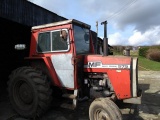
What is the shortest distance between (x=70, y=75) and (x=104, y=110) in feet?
4.56

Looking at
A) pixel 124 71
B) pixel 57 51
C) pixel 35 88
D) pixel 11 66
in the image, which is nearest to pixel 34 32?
pixel 57 51

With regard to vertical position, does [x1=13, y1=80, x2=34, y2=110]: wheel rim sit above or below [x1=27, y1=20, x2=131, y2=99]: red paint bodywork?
below

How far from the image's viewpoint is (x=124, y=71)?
18.4ft

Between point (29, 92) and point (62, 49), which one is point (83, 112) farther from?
point (62, 49)

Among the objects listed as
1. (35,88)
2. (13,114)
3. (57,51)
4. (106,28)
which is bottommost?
(13,114)

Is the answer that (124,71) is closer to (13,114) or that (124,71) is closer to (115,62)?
(115,62)

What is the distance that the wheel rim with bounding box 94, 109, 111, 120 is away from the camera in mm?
5307

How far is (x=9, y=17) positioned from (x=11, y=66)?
177 inches

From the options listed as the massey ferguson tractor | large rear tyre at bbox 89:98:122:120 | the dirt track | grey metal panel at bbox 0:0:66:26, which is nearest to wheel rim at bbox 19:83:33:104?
the massey ferguson tractor

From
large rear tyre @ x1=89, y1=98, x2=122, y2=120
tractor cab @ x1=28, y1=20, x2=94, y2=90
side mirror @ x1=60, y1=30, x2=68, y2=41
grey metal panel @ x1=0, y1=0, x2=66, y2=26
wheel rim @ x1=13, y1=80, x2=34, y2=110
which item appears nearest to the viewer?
large rear tyre @ x1=89, y1=98, x2=122, y2=120

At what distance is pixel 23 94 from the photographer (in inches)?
260

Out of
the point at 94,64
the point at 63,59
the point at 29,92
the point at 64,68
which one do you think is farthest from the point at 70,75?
the point at 29,92

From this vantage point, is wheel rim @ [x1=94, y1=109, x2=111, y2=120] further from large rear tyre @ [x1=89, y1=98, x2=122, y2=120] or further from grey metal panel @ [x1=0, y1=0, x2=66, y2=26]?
grey metal panel @ [x1=0, y1=0, x2=66, y2=26]

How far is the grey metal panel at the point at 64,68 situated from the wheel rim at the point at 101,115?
1.05m
